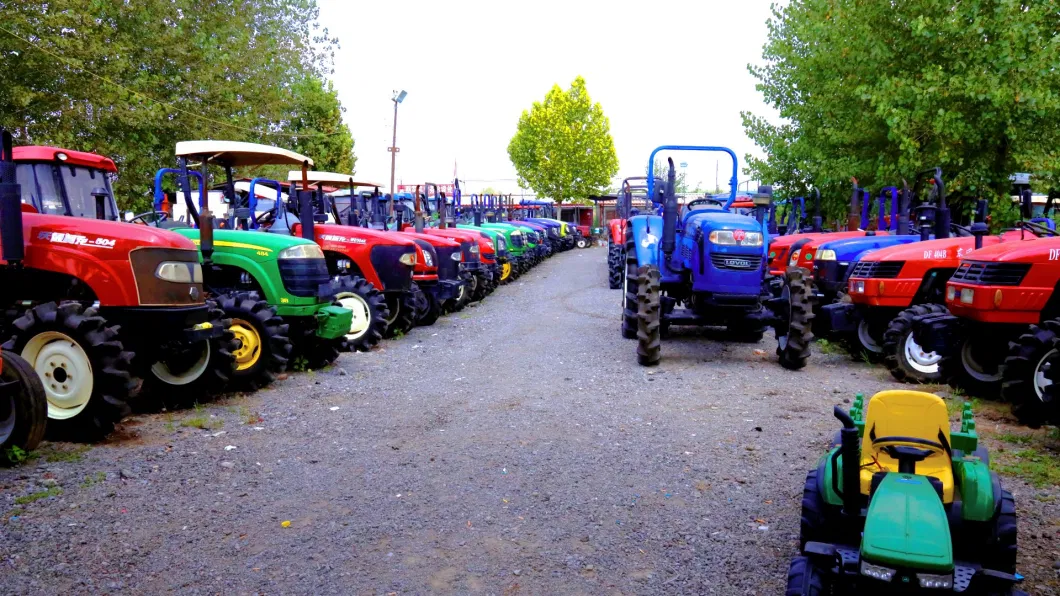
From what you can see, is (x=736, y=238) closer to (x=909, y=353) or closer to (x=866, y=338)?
(x=866, y=338)

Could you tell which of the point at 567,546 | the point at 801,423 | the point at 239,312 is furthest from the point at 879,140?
the point at 567,546

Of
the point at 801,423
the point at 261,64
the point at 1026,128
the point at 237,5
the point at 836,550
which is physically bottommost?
the point at 801,423

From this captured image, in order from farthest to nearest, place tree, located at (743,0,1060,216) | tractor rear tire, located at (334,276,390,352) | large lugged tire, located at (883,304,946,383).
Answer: tree, located at (743,0,1060,216) < tractor rear tire, located at (334,276,390,352) < large lugged tire, located at (883,304,946,383)

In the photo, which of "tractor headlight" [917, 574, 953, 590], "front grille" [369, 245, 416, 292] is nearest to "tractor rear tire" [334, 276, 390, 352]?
"front grille" [369, 245, 416, 292]

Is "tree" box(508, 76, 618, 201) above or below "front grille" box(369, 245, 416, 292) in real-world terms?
above

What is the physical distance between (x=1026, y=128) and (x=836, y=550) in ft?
40.5

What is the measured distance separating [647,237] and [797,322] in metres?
2.43

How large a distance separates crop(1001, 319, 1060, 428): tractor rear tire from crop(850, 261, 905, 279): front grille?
2.57 metres

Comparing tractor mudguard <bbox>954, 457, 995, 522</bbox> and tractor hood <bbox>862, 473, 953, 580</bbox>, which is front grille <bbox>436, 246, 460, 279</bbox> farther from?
tractor hood <bbox>862, 473, 953, 580</bbox>

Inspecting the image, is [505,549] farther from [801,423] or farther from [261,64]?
[261,64]

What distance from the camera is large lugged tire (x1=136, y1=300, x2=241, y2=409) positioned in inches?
273

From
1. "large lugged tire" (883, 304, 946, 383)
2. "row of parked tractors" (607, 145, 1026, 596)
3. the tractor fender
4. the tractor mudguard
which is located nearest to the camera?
"row of parked tractors" (607, 145, 1026, 596)

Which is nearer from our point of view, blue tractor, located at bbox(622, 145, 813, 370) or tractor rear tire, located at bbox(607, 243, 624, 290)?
blue tractor, located at bbox(622, 145, 813, 370)

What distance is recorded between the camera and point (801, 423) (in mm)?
6492
